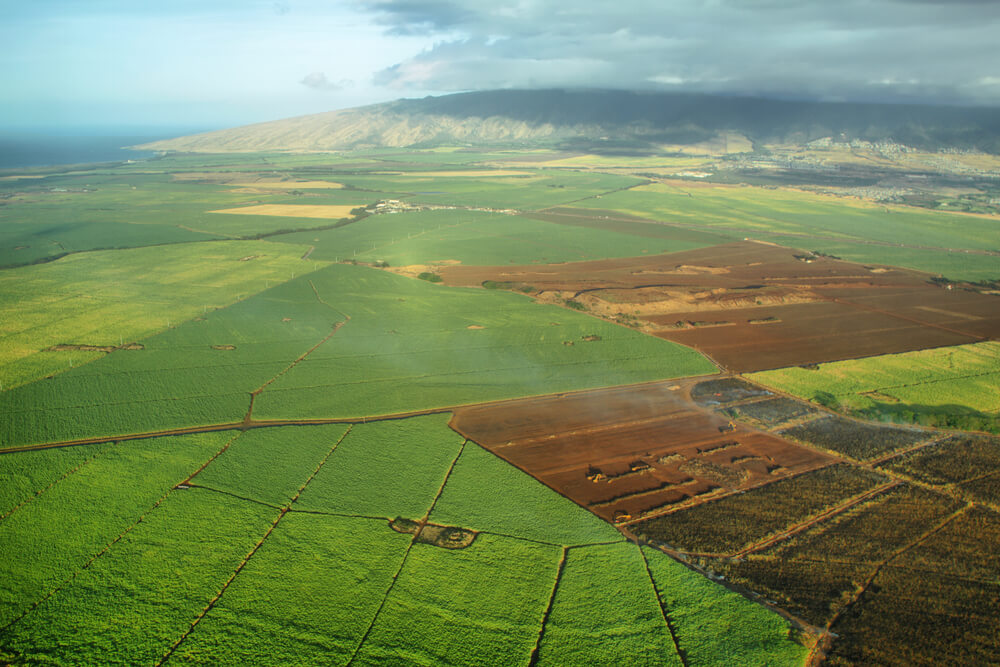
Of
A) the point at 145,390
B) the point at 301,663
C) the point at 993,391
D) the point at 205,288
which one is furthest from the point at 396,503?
the point at 205,288

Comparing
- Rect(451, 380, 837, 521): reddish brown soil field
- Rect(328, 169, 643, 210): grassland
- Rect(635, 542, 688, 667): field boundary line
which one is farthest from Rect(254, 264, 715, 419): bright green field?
Rect(328, 169, 643, 210): grassland

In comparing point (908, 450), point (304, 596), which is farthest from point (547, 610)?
point (908, 450)

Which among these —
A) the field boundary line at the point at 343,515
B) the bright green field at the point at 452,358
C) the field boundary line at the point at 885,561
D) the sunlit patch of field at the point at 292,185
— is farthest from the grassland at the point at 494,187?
the field boundary line at the point at 343,515

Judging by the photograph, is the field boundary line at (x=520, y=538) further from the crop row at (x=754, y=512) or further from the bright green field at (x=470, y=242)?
the bright green field at (x=470, y=242)

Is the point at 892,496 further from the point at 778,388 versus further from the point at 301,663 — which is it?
the point at 301,663

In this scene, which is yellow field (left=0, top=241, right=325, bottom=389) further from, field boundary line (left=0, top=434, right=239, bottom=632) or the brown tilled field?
the brown tilled field

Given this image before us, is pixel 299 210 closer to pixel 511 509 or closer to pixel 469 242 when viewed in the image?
pixel 469 242

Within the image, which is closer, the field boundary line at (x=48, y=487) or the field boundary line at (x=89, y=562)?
the field boundary line at (x=89, y=562)
